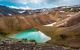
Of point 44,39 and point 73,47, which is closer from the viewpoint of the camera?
point 73,47

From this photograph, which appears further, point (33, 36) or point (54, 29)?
point (54, 29)

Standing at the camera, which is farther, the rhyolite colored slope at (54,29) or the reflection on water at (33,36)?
the reflection on water at (33,36)

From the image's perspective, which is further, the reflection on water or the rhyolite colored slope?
the reflection on water

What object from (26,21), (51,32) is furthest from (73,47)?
(26,21)

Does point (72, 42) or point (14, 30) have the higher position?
point (14, 30)

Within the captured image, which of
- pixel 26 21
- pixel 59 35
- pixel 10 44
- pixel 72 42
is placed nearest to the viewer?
pixel 10 44

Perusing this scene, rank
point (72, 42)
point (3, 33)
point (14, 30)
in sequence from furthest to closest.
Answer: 1. point (14, 30)
2. point (3, 33)
3. point (72, 42)

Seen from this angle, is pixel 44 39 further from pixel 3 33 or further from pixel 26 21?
pixel 26 21

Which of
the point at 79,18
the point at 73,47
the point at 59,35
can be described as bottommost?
the point at 73,47

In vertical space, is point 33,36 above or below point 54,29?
below

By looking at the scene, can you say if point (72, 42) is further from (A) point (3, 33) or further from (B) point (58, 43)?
(A) point (3, 33)
